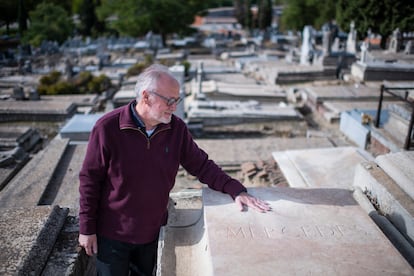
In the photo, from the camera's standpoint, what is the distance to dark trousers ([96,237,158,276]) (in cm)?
254

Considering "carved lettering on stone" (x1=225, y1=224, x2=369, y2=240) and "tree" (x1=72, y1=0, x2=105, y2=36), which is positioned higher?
"tree" (x1=72, y1=0, x2=105, y2=36)

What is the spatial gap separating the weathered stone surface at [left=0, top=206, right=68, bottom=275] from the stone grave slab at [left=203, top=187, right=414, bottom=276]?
1.12m

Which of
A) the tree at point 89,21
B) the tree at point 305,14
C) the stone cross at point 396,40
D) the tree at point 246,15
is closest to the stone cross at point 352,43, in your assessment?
the stone cross at point 396,40

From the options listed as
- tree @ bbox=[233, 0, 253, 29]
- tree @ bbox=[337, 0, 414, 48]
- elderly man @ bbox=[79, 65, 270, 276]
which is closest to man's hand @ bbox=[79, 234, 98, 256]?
elderly man @ bbox=[79, 65, 270, 276]

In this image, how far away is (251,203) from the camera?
279cm

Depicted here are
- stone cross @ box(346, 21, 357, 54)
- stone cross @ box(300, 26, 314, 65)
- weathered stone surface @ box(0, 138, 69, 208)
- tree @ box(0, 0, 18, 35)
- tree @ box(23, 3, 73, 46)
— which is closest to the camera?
weathered stone surface @ box(0, 138, 69, 208)

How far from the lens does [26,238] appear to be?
2555mm

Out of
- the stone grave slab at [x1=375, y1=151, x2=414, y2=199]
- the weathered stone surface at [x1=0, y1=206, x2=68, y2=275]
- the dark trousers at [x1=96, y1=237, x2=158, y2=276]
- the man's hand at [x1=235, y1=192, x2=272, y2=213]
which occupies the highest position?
the stone grave slab at [x1=375, y1=151, x2=414, y2=199]

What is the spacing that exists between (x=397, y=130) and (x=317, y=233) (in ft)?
18.9

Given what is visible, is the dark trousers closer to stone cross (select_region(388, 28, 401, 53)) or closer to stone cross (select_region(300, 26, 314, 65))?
stone cross (select_region(388, 28, 401, 53))

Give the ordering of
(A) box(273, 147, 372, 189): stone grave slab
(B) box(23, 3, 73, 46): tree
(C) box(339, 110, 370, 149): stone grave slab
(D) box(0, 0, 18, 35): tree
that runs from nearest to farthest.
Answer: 1. (A) box(273, 147, 372, 189): stone grave slab
2. (C) box(339, 110, 370, 149): stone grave slab
3. (D) box(0, 0, 18, 35): tree
4. (B) box(23, 3, 73, 46): tree

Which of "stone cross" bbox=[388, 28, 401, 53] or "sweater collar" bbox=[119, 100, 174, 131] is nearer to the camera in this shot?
"sweater collar" bbox=[119, 100, 174, 131]

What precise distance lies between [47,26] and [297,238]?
27364mm

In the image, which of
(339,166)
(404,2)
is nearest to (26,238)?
(339,166)
